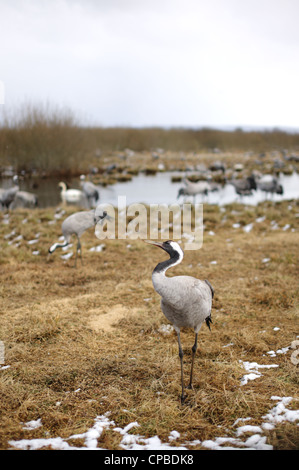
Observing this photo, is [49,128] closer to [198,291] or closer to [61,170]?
[61,170]

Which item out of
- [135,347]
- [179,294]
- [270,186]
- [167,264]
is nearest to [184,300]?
[179,294]

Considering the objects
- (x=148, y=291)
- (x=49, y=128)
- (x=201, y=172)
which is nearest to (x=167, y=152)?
(x=201, y=172)

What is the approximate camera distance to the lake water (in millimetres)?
16531

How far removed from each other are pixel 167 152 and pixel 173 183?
774 inches

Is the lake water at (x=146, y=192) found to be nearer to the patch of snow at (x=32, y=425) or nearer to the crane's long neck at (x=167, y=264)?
the crane's long neck at (x=167, y=264)

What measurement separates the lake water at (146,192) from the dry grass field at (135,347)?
25.8 feet

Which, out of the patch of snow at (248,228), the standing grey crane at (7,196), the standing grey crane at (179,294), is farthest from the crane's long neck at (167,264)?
the standing grey crane at (7,196)

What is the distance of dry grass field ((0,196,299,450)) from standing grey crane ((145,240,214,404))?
441 millimetres

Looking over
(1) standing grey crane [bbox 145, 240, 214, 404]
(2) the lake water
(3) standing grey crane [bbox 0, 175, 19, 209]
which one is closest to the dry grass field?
(1) standing grey crane [bbox 145, 240, 214, 404]

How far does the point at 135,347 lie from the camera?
441 cm

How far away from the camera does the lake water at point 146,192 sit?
1653cm

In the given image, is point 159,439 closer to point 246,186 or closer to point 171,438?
point 171,438
